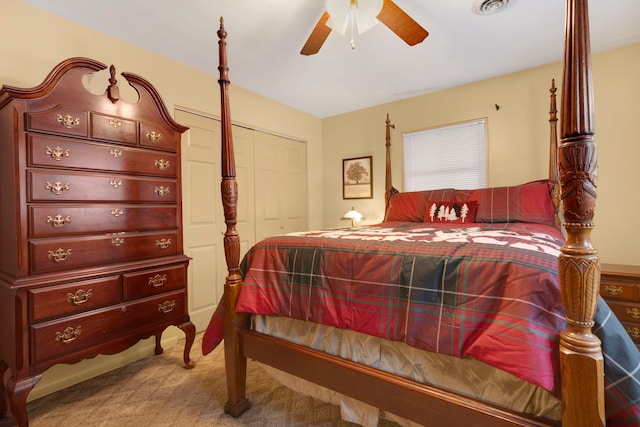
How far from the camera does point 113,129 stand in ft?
5.75

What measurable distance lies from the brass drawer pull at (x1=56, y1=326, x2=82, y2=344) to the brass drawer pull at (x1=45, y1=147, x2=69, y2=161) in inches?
34.5

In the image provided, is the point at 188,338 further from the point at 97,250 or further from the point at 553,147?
the point at 553,147

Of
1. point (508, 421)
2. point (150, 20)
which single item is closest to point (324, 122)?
point (150, 20)

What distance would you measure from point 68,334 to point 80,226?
554mm

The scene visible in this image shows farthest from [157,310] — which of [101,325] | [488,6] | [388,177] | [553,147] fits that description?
[553,147]

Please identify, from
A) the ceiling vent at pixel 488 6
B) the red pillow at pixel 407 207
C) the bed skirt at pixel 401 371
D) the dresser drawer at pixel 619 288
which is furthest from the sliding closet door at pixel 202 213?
the dresser drawer at pixel 619 288

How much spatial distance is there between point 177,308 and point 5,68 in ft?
5.79

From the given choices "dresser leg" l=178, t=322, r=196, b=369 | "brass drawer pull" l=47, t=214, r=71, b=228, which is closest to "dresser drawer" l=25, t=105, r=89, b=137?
"brass drawer pull" l=47, t=214, r=71, b=228

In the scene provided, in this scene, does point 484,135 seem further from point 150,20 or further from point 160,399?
point 160,399

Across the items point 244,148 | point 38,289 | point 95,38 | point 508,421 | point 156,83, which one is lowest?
point 508,421

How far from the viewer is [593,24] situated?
2209mm

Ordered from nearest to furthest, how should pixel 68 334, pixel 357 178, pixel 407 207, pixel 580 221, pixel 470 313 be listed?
pixel 580 221 → pixel 470 313 → pixel 68 334 → pixel 407 207 → pixel 357 178

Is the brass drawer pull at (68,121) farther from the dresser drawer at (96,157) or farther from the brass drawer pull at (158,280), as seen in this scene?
the brass drawer pull at (158,280)

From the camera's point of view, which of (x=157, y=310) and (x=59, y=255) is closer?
(x=59, y=255)
